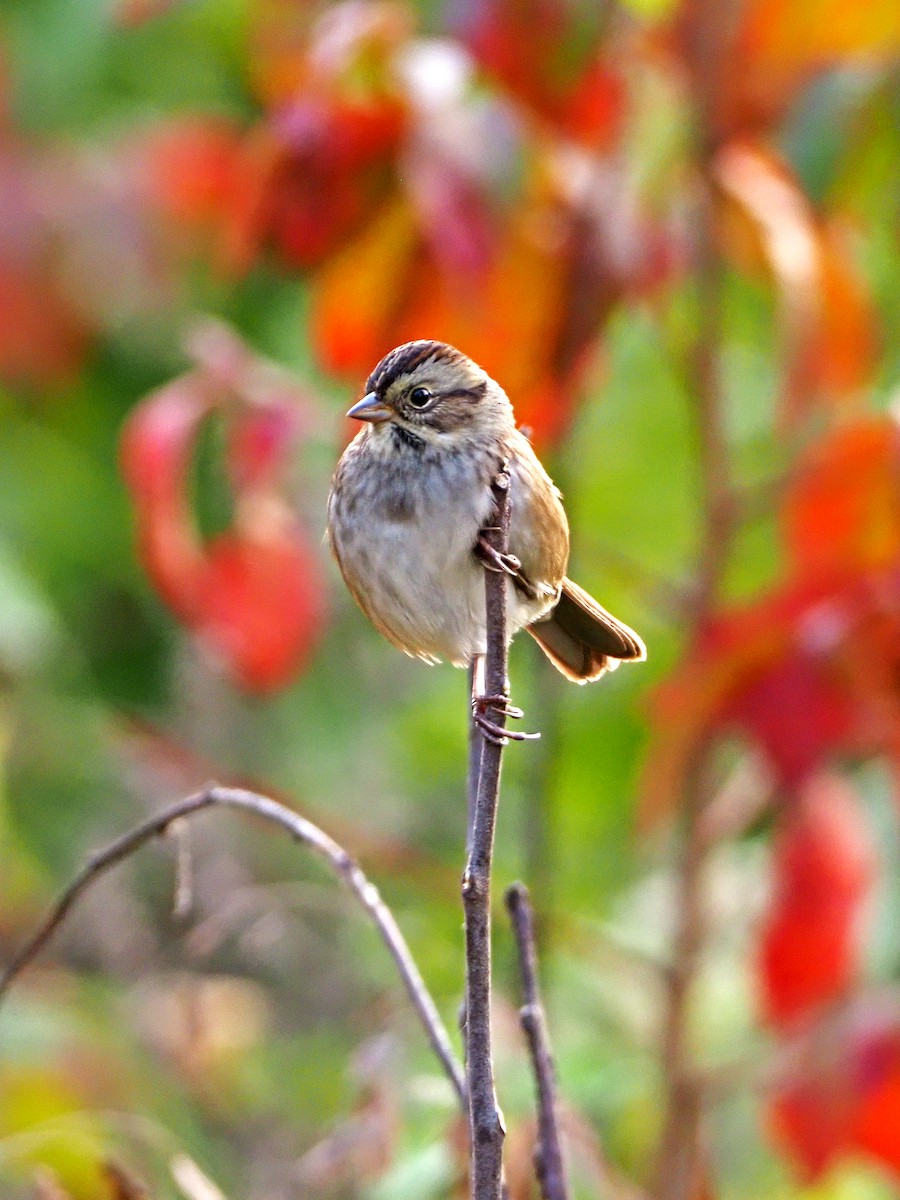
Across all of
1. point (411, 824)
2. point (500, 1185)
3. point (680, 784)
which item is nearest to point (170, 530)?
point (680, 784)

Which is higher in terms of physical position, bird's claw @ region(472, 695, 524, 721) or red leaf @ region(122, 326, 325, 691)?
red leaf @ region(122, 326, 325, 691)

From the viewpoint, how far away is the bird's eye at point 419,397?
214 cm

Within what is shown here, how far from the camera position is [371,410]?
2125 millimetres

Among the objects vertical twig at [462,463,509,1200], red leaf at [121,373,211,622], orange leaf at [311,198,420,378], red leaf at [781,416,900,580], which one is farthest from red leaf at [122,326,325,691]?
vertical twig at [462,463,509,1200]

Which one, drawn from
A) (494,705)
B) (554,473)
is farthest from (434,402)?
(554,473)

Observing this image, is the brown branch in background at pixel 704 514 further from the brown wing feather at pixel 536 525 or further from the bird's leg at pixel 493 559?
the bird's leg at pixel 493 559

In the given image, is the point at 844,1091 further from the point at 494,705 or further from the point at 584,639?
the point at 494,705

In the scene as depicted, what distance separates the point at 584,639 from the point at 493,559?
90cm

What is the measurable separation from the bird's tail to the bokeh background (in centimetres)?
16

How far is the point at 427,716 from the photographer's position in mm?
4527

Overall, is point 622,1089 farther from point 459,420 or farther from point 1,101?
point 1,101

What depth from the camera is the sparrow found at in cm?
205

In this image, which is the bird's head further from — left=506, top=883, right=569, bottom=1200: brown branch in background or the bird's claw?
left=506, top=883, right=569, bottom=1200: brown branch in background

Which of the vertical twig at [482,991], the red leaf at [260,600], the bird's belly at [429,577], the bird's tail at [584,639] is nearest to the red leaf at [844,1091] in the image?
the bird's tail at [584,639]
